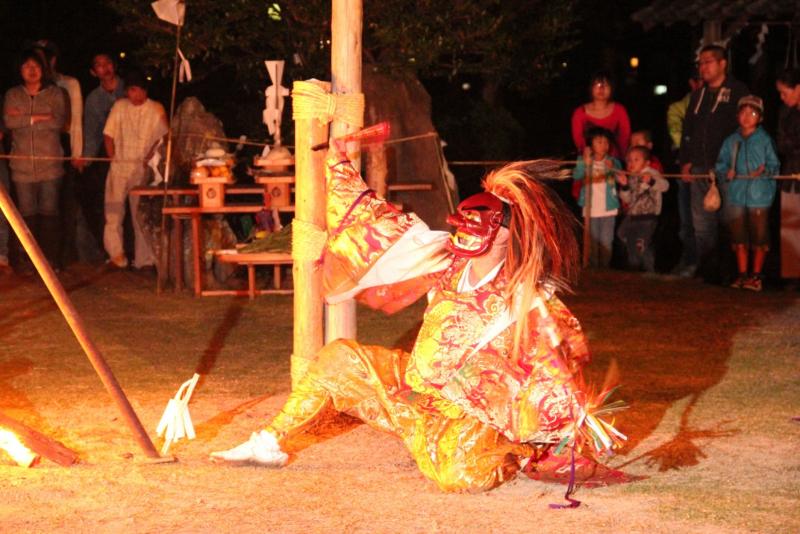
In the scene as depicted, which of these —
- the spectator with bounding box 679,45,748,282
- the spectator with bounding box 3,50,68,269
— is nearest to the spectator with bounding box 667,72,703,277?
the spectator with bounding box 679,45,748,282

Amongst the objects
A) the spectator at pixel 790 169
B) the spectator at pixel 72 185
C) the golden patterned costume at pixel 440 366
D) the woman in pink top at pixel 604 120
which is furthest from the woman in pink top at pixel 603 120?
the golden patterned costume at pixel 440 366

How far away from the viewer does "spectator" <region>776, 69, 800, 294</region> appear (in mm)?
11266

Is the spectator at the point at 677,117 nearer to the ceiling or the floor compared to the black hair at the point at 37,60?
nearer to the floor

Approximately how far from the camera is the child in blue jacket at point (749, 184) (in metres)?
11.2

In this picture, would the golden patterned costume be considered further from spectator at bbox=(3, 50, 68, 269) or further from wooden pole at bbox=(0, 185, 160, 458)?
spectator at bbox=(3, 50, 68, 269)

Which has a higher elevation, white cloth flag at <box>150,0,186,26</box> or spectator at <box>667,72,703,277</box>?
white cloth flag at <box>150,0,186,26</box>

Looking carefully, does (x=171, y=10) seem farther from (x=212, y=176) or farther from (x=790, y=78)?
(x=790, y=78)

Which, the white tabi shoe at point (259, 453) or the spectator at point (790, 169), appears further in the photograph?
the spectator at point (790, 169)

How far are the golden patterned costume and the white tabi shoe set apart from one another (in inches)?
2.6

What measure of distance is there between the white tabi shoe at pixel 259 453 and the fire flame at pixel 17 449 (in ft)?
2.64

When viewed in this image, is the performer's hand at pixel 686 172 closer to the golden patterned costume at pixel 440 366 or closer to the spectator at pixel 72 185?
the spectator at pixel 72 185

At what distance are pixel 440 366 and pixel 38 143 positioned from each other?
299 inches

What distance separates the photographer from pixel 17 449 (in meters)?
5.58

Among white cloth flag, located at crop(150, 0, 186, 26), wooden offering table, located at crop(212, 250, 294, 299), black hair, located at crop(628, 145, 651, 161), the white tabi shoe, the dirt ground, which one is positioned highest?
white cloth flag, located at crop(150, 0, 186, 26)
